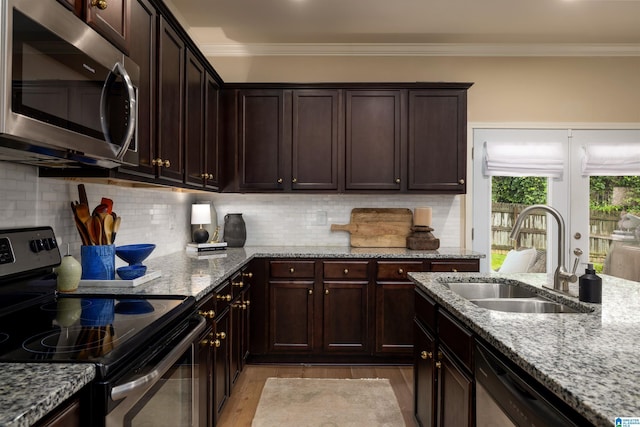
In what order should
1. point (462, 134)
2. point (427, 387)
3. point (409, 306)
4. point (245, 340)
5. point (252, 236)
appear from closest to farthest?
point (427, 387) < point (245, 340) < point (409, 306) < point (462, 134) < point (252, 236)

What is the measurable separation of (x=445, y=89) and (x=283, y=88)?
56.9 inches

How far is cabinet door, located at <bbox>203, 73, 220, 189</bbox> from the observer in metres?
3.08

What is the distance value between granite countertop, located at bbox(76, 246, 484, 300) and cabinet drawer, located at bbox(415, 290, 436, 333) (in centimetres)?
107

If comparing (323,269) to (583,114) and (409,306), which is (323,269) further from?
(583,114)

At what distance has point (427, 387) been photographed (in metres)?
2.03

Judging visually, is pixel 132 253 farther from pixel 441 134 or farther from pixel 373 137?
pixel 441 134

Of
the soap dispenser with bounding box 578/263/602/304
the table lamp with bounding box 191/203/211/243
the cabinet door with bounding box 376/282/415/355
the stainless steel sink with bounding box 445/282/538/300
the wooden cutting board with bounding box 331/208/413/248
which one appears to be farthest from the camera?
the wooden cutting board with bounding box 331/208/413/248

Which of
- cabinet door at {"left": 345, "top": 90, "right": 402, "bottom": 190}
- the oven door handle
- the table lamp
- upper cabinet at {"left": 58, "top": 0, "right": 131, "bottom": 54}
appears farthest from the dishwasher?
the table lamp

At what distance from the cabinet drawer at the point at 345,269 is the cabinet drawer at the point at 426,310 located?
1.11m

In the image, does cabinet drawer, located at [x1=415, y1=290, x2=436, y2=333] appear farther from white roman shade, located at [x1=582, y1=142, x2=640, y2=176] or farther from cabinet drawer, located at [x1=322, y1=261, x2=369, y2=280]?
white roman shade, located at [x1=582, y1=142, x2=640, y2=176]

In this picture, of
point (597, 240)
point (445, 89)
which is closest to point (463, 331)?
point (445, 89)

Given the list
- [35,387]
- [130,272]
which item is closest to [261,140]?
[130,272]

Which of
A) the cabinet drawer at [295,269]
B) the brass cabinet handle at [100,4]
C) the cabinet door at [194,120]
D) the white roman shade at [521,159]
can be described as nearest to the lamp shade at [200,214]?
the cabinet door at [194,120]

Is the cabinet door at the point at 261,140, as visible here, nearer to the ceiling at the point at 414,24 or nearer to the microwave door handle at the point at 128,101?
the ceiling at the point at 414,24
